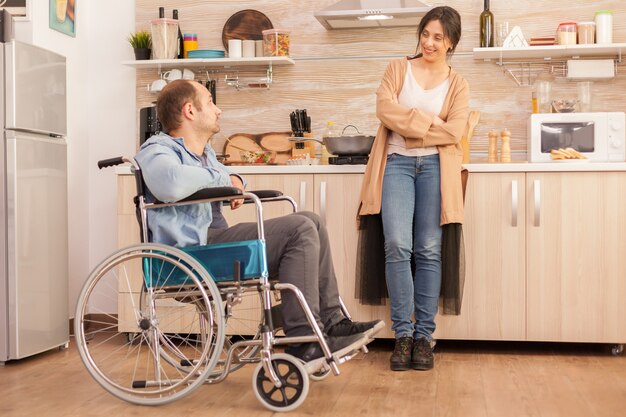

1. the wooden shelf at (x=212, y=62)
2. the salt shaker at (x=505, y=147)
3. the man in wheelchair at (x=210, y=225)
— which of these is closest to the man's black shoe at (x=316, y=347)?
the man in wheelchair at (x=210, y=225)

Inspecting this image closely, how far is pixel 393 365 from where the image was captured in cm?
355

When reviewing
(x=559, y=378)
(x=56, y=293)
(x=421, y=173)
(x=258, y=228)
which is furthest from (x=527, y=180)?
(x=56, y=293)

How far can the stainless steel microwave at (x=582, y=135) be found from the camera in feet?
13.5

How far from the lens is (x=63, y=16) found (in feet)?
14.8

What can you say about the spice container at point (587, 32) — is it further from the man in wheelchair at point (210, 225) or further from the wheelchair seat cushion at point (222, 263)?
the wheelchair seat cushion at point (222, 263)

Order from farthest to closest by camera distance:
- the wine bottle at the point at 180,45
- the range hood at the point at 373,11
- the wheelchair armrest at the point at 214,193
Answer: the wine bottle at the point at 180,45, the range hood at the point at 373,11, the wheelchair armrest at the point at 214,193

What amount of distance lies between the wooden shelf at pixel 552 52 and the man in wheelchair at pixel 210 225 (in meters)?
1.70

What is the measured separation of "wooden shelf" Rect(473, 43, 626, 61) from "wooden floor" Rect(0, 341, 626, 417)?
4.54ft

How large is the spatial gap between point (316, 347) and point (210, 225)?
57cm

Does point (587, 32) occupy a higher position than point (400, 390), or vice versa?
point (587, 32)

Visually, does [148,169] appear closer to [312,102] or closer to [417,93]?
[417,93]

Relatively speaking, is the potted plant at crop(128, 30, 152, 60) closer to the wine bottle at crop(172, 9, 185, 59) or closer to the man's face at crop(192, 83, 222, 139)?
the wine bottle at crop(172, 9, 185, 59)

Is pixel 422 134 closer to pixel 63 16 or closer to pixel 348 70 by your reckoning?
pixel 348 70

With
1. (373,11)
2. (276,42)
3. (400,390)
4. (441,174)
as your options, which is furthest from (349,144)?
(400,390)
